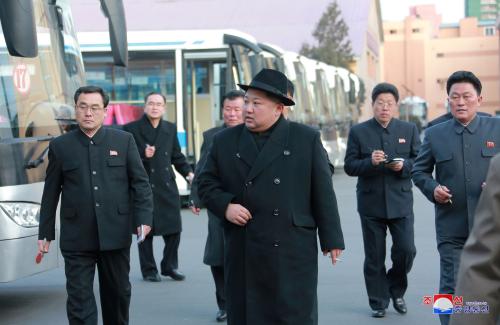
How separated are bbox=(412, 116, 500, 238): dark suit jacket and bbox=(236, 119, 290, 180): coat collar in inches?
60.9

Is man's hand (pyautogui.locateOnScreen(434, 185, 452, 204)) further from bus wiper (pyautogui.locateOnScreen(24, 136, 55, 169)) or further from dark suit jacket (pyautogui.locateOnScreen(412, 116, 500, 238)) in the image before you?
bus wiper (pyautogui.locateOnScreen(24, 136, 55, 169))

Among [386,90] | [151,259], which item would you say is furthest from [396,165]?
[151,259]

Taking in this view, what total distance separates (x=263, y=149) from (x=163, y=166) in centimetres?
556

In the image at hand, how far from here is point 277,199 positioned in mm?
5762

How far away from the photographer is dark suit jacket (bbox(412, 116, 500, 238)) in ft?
22.4

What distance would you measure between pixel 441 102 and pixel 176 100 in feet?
387

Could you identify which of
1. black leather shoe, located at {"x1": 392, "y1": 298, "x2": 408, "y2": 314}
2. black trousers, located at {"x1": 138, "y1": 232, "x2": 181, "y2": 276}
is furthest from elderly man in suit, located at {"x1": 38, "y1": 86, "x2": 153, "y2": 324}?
black trousers, located at {"x1": 138, "y1": 232, "x2": 181, "y2": 276}

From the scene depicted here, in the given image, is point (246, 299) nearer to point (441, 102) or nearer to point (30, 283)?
point (30, 283)

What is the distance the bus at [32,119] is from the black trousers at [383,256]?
273 centimetres

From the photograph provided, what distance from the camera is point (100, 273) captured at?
276 inches

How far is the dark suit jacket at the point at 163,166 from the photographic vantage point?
11.1 metres

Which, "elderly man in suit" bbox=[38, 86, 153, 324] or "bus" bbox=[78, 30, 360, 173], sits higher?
"bus" bbox=[78, 30, 360, 173]

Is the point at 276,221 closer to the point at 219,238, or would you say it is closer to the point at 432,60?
the point at 219,238

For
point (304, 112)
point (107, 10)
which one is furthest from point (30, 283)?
point (304, 112)
